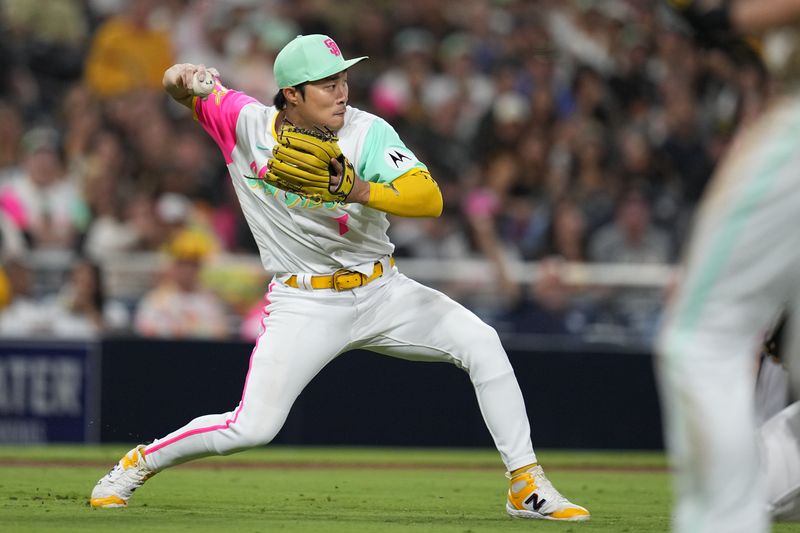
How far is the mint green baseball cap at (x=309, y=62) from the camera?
652cm

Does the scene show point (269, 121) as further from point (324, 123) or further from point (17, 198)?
point (17, 198)

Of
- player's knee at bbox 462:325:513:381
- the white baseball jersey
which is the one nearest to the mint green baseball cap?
the white baseball jersey

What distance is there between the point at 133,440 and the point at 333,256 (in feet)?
16.9

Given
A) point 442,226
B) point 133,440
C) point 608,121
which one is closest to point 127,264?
point 133,440

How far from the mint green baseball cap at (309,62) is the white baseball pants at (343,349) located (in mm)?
1016

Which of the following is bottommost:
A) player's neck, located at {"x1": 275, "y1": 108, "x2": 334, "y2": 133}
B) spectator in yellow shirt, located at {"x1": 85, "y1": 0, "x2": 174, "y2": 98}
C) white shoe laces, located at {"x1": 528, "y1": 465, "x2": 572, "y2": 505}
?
white shoe laces, located at {"x1": 528, "y1": 465, "x2": 572, "y2": 505}

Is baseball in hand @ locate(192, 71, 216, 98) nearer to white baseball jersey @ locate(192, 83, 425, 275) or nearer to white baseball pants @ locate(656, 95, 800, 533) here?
white baseball jersey @ locate(192, 83, 425, 275)

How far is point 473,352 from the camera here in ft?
21.4

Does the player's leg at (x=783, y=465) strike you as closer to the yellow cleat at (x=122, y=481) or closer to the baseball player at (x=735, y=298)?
the baseball player at (x=735, y=298)

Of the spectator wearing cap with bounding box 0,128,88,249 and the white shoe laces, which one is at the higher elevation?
the spectator wearing cap with bounding box 0,128,88,249

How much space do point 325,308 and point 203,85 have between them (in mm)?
1237

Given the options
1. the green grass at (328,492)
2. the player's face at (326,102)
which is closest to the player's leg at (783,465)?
the green grass at (328,492)

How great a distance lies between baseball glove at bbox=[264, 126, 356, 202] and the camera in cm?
597

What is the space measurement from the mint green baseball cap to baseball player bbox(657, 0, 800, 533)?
3.04 meters
